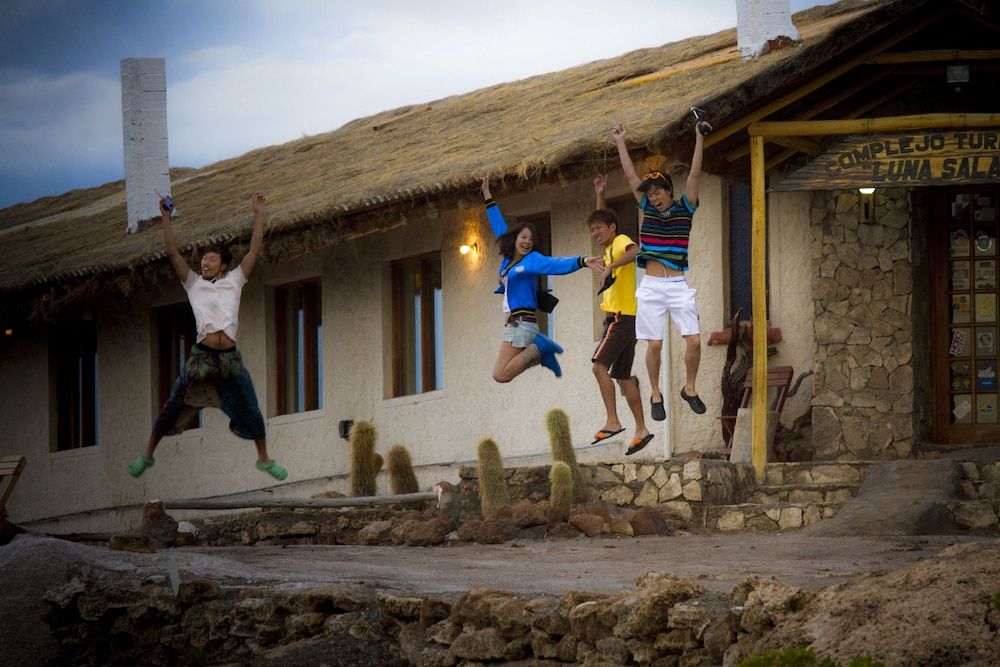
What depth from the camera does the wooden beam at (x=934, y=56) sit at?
14844 millimetres

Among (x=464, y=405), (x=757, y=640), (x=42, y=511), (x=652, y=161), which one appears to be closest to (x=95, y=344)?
(x=42, y=511)

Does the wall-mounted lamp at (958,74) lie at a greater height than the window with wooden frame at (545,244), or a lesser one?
greater

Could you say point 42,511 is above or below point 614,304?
below

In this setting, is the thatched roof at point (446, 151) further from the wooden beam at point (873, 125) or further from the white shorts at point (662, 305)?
the white shorts at point (662, 305)

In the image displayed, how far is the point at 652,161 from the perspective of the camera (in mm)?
15352

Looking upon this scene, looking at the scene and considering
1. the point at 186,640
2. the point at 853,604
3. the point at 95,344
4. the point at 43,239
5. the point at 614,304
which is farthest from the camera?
the point at 43,239

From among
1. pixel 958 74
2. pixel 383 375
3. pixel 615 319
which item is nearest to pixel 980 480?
pixel 615 319

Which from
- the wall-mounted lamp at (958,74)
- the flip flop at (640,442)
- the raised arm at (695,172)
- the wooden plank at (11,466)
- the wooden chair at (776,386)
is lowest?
the wooden plank at (11,466)

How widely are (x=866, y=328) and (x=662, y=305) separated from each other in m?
3.49

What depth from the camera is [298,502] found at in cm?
1506

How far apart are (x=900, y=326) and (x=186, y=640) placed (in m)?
7.43

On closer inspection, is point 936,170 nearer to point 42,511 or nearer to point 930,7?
point 930,7

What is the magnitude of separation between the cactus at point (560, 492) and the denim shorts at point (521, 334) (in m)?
1.53

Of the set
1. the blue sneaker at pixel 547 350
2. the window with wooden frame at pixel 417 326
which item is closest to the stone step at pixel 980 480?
the blue sneaker at pixel 547 350
